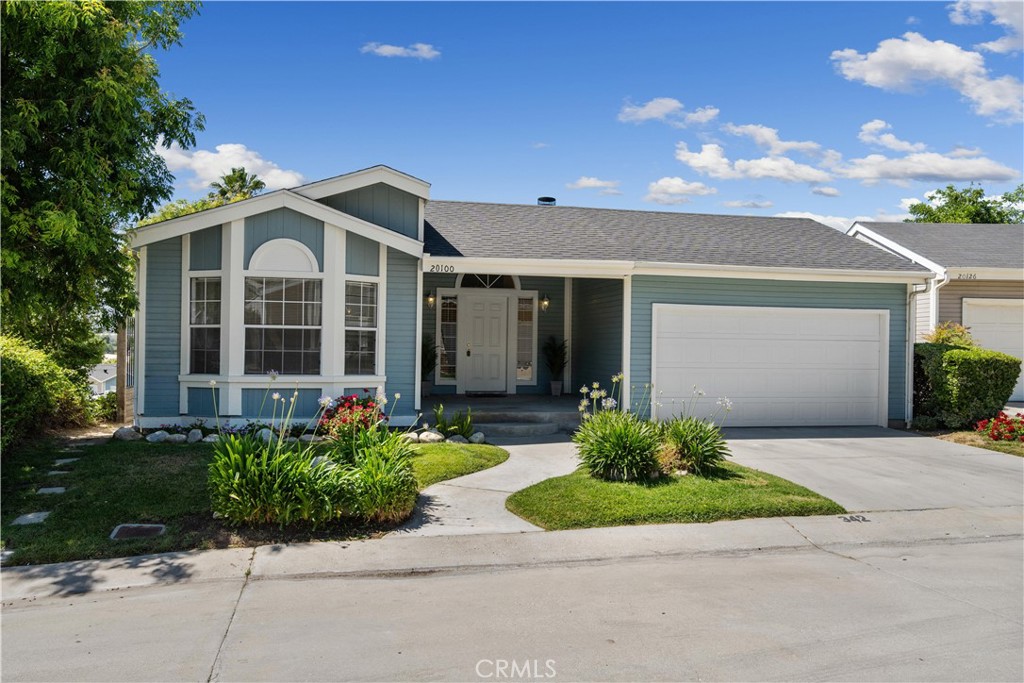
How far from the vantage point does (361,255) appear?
11305mm

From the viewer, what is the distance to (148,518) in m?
6.77

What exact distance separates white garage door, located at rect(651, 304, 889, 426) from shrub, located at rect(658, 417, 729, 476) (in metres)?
3.68

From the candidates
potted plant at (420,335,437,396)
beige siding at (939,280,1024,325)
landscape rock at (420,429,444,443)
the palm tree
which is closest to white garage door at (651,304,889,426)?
beige siding at (939,280,1024,325)

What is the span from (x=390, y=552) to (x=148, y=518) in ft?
7.86

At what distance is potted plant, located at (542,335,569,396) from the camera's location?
15.6 metres

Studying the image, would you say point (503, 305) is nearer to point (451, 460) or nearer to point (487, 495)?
point (451, 460)

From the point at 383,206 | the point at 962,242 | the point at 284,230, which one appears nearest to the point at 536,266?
the point at 383,206

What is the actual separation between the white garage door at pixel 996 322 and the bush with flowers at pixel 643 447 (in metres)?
10.1

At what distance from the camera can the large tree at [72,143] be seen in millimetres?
8383

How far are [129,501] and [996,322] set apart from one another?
56.0 ft

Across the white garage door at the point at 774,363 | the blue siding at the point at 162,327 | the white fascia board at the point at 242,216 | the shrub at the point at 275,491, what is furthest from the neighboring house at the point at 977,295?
the blue siding at the point at 162,327

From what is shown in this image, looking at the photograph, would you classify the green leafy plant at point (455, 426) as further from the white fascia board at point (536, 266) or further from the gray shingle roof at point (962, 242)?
the gray shingle roof at point (962, 242)

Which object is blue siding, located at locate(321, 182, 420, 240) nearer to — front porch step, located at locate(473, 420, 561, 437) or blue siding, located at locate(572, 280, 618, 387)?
front porch step, located at locate(473, 420, 561, 437)

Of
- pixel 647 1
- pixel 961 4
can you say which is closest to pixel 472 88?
pixel 647 1
